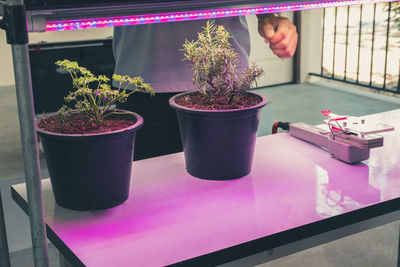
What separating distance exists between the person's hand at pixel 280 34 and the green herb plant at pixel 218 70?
285mm

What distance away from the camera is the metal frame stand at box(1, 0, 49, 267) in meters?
0.72

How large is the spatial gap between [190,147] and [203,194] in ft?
0.39

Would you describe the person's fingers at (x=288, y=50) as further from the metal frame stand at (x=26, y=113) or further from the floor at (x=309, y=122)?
the floor at (x=309, y=122)

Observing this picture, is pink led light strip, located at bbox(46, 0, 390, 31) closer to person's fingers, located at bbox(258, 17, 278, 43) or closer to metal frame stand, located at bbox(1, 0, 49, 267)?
metal frame stand, located at bbox(1, 0, 49, 267)

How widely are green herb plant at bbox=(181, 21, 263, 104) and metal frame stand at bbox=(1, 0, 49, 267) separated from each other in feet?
1.42

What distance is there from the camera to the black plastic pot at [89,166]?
0.93 m

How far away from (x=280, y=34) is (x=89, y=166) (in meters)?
0.68

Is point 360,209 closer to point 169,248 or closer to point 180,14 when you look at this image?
point 169,248

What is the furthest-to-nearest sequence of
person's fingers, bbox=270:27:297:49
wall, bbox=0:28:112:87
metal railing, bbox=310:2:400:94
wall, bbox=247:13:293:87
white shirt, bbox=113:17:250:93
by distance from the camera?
wall, bbox=0:28:112:87 < wall, bbox=247:13:293:87 < metal railing, bbox=310:2:400:94 < white shirt, bbox=113:17:250:93 < person's fingers, bbox=270:27:297:49

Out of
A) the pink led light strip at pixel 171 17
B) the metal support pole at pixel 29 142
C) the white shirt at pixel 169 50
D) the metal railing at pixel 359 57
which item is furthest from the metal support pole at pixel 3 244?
the metal railing at pixel 359 57

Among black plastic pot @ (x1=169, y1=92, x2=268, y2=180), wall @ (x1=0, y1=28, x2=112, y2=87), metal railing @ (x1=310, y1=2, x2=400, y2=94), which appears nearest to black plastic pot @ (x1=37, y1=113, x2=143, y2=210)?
black plastic pot @ (x1=169, y1=92, x2=268, y2=180)

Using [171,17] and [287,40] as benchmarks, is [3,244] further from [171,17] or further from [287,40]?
[287,40]

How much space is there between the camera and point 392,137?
4.71 feet

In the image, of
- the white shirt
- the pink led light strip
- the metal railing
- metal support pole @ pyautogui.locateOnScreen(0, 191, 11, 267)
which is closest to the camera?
the pink led light strip
